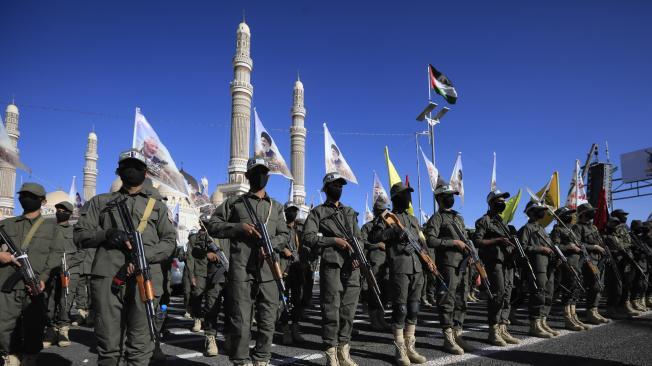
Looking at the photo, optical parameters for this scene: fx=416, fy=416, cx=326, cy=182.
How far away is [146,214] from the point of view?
3.66 meters

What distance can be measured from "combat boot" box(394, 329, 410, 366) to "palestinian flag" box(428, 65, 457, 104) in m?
14.9

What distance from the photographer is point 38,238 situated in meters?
4.85

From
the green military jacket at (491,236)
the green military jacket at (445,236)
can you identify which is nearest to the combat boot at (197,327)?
the green military jacket at (445,236)

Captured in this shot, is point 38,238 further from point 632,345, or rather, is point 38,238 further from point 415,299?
point 632,345

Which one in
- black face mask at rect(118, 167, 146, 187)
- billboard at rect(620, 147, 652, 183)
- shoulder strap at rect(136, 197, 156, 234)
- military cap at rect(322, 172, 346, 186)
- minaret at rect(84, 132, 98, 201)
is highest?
minaret at rect(84, 132, 98, 201)

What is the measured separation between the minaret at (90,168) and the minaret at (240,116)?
32.0 metres

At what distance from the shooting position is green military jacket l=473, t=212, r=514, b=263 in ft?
20.2

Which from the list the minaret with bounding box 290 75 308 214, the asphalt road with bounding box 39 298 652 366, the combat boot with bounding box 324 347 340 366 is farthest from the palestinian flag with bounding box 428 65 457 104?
the minaret with bounding box 290 75 308 214

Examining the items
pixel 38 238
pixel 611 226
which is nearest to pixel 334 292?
pixel 38 238

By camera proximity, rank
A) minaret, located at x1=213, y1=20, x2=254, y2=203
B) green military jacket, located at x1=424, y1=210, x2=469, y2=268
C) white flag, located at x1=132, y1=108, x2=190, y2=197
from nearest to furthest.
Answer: green military jacket, located at x1=424, y1=210, x2=469, y2=268 < white flag, located at x1=132, y1=108, x2=190, y2=197 < minaret, located at x1=213, y1=20, x2=254, y2=203

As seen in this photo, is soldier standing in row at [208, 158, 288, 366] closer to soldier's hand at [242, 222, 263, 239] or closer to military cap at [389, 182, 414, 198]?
soldier's hand at [242, 222, 263, 239]

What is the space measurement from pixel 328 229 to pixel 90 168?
67.1m

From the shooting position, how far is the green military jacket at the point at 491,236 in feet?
20.2

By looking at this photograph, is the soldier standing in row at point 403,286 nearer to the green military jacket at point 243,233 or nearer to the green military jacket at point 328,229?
the green military jacket at point 328,229
